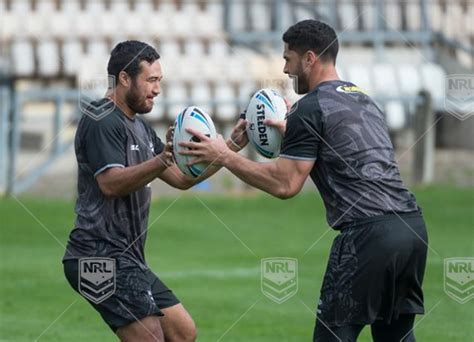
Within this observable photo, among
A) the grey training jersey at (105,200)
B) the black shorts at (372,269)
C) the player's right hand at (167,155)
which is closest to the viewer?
the black shorts at (372,269)

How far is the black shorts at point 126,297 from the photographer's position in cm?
811

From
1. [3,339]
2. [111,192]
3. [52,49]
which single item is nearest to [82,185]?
[111,192]

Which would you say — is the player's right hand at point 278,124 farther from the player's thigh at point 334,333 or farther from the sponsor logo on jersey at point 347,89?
the player's thigh at point 334,333

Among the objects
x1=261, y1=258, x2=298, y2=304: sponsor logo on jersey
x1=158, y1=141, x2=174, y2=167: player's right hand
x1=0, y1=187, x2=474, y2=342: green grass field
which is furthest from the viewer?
x1=261, y1=258, x2=298, y2=304: sponsor logo on jersey

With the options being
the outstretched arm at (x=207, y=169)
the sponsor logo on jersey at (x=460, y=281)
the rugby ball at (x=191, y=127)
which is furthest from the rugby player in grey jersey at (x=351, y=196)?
the sponsor logo on jersey at (x=460, y=281)

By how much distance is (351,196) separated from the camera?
762 centimetres

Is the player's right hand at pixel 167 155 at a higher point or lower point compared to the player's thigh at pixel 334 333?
higher

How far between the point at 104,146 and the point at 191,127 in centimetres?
59

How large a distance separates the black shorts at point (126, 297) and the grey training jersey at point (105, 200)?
0.07 meters

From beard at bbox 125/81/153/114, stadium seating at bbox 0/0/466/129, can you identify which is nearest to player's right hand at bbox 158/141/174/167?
beard at bbox 125/81/153/114

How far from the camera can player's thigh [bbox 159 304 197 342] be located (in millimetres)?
8594

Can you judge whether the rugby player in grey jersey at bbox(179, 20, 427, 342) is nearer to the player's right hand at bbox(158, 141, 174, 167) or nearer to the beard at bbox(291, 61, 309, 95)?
the beard at bbox(291, 61, 309, 95)

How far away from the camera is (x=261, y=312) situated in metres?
13.7

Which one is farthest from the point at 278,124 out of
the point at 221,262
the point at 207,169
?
the point at 221,262
